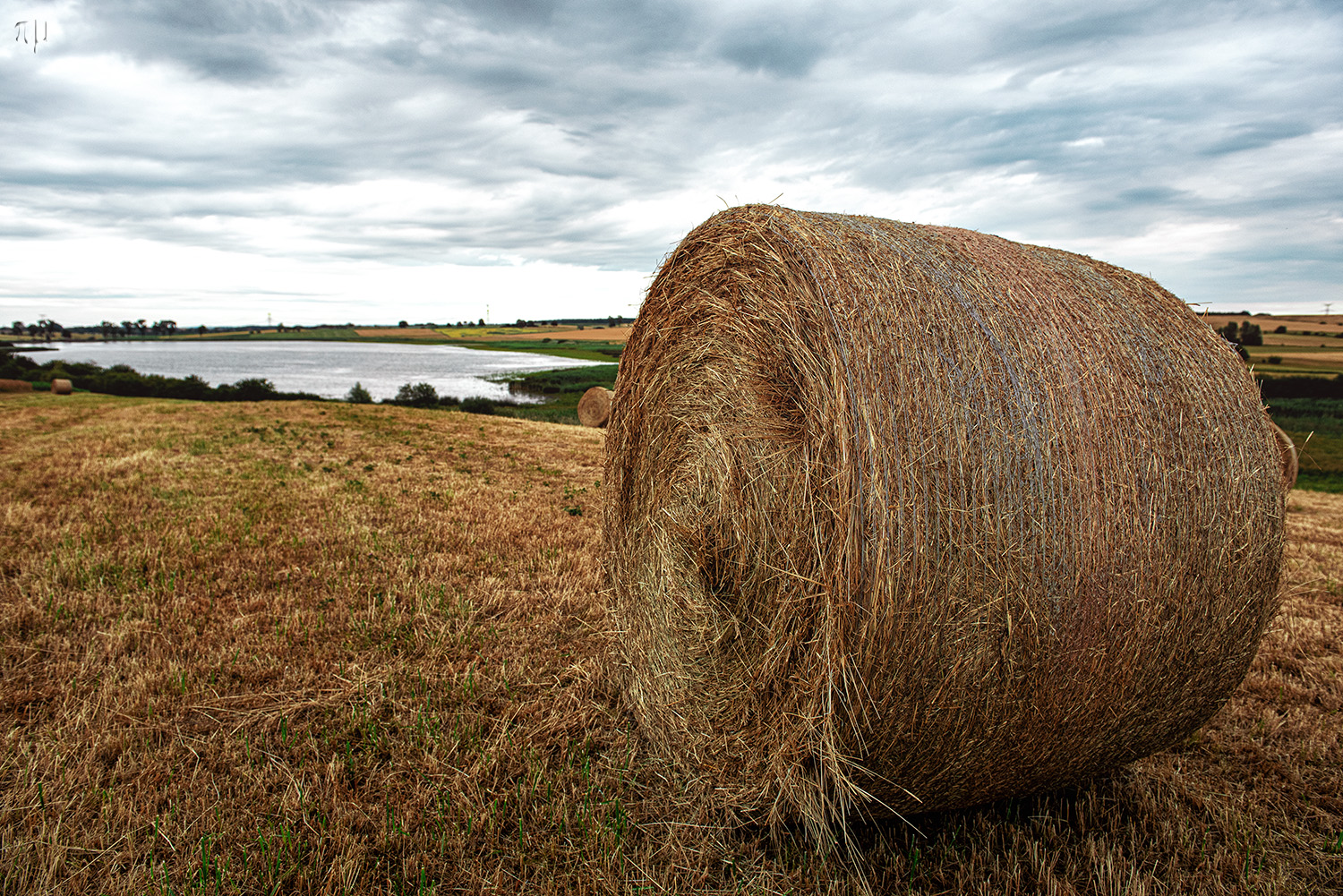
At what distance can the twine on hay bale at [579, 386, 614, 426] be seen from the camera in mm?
21016

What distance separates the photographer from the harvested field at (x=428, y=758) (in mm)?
3100

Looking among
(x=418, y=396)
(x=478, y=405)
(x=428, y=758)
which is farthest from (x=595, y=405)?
(x=418, y=396)

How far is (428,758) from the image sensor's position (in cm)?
378

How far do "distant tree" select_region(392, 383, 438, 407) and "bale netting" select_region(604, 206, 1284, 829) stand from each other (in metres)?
35.2

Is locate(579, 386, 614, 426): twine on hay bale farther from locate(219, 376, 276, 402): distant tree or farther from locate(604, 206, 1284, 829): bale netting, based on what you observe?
locate(219, 376, 276, 402): distant tree

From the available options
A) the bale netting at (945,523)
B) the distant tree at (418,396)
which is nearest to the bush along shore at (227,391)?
the distant tree at (418,396)

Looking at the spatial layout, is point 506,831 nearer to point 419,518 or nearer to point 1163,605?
point 1163,605

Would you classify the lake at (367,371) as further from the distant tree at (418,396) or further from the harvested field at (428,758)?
the harvested field at (428,758)

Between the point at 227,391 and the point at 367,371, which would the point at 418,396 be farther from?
the point at 367,371

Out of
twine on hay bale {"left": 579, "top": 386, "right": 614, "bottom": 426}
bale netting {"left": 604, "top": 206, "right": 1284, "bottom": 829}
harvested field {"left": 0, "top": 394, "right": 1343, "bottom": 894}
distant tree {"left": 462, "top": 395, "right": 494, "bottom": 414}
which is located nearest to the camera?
bale netting {"left": 604, "top": 206, "right": 1284, "bottom": 829}

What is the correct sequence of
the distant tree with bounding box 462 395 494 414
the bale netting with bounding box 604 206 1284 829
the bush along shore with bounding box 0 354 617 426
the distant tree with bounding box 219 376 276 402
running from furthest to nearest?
the distant tree with bounding box 219 376 276 402 → the distant tree with bounding box 462 395 494 414 → the bush along shore with bounding box 0 354 617 426 → the bale netting with bounding box 604 206 1284 829

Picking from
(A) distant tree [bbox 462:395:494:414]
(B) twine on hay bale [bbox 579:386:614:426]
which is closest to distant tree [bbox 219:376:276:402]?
(A) distant tree [bbox 462:395:494:414]

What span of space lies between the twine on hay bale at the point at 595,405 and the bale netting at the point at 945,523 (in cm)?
1695

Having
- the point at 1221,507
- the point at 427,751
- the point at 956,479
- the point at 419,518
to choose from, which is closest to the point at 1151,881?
the point at 1221,507
